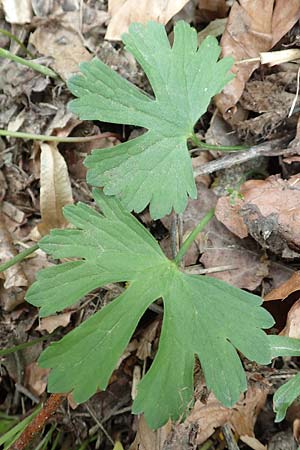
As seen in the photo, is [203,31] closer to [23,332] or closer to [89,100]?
[89,100]

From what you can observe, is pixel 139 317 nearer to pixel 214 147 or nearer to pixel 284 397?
pixel 284 397

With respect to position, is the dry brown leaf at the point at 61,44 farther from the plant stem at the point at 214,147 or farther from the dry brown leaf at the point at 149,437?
the dry brown leaf at the point at 149,437

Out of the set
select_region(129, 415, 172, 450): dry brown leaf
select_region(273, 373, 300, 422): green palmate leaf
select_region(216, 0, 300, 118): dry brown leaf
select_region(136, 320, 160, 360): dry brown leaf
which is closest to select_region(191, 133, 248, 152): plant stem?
select_region(216, 0, 300, 118): dry brown leaf

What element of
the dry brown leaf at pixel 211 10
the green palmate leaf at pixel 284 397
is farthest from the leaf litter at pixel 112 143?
the green palmate leaf at pixel 284 397

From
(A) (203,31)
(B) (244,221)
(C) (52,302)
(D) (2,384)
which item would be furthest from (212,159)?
(D) (2,384)

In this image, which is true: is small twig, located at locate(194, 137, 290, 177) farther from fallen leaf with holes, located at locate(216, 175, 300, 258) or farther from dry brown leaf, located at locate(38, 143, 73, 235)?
dry brown leaf, located at locate(38, 143, 73, 235)

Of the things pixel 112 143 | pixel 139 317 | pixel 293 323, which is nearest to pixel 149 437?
pixel 139 317
